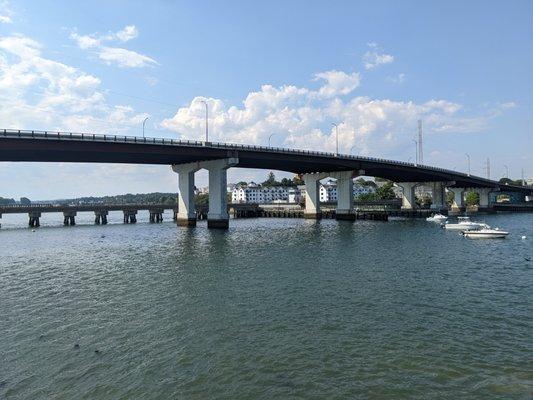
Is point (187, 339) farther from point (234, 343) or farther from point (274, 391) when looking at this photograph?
point (274, 391)

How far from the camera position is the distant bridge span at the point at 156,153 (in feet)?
205

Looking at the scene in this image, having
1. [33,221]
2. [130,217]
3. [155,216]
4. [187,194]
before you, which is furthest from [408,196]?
[33,221]

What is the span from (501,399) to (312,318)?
371 inches

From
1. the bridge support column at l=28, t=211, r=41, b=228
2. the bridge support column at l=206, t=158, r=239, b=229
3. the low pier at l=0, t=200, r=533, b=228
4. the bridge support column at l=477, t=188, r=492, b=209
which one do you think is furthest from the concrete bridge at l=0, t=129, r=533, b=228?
the bridge support column at l=28, t=211, r=41, b=228

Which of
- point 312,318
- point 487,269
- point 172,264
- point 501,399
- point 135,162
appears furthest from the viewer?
point 135,162

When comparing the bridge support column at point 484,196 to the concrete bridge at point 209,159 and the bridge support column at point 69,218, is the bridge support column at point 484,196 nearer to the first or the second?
the concrete bridge at point 209,159

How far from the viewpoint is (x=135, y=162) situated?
86.8 m

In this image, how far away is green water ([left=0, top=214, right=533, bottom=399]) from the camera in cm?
1327

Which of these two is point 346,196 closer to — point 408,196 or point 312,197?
point 312,197

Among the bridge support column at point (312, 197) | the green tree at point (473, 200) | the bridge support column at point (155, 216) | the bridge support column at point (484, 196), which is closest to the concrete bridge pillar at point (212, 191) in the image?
the bridge support column at point (155, 216)

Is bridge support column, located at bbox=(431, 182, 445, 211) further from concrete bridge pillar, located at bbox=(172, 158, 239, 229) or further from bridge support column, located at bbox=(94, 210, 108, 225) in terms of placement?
bridge support column, located at bbox=(94, 210, 108, 225)

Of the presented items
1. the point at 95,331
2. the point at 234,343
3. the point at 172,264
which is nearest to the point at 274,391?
the point at 234,343

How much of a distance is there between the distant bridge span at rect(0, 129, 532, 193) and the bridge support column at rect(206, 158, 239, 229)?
1640 mm

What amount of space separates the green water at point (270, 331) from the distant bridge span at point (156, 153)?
3157 cm
